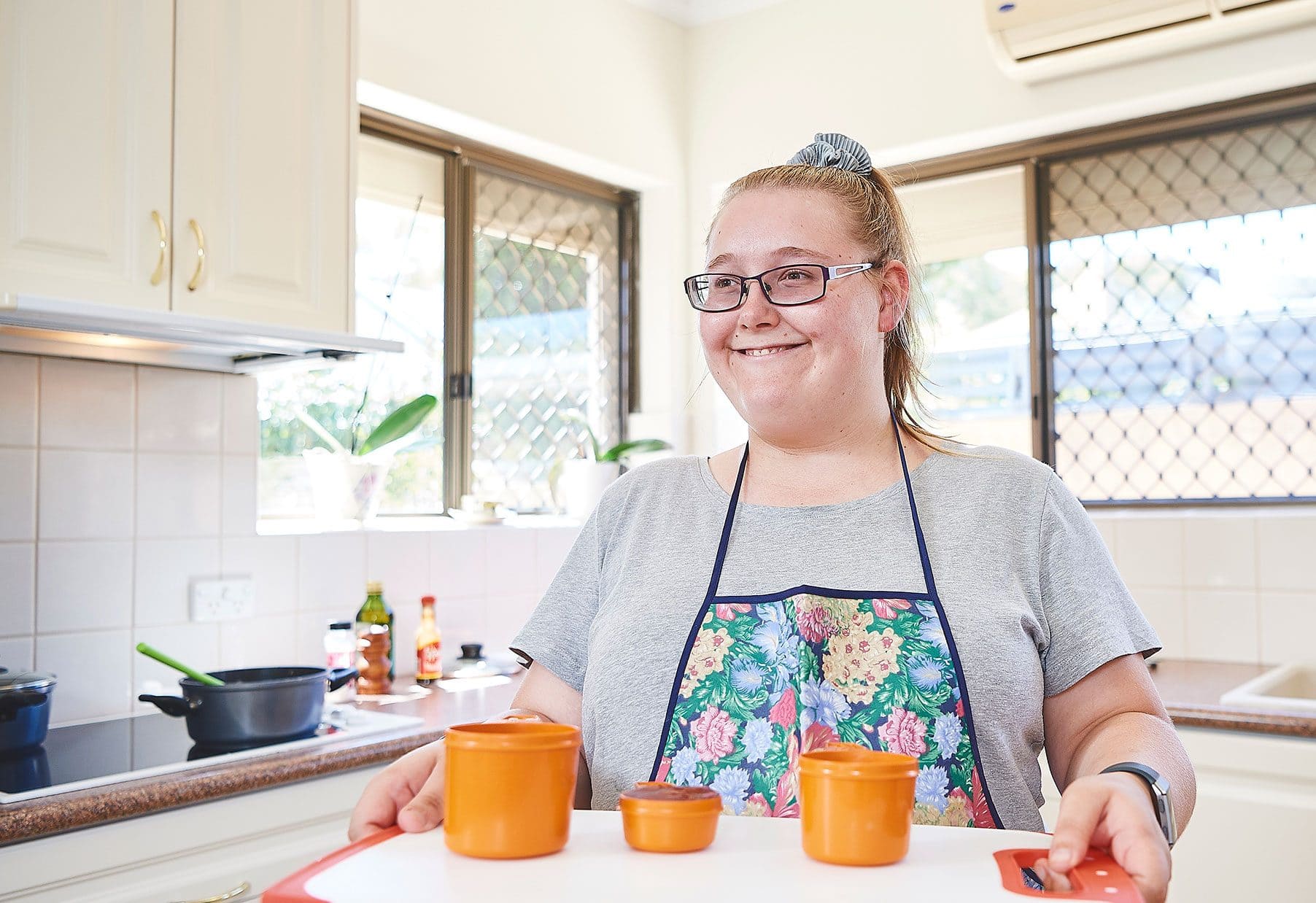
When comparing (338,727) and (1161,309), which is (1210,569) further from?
(338,727)

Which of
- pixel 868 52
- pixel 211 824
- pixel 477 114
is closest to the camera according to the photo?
pixel 211 824

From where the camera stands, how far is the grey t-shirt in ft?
3.44

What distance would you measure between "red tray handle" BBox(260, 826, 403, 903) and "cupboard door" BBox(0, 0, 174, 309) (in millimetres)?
1165

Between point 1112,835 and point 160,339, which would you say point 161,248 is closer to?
point 160,339

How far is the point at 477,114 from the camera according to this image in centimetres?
275

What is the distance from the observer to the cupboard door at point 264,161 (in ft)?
6.00

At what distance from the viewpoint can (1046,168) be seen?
2926 millimetres

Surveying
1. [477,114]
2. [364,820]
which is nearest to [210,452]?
[477,114]

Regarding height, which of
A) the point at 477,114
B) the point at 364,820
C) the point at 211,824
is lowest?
the point at 211,824

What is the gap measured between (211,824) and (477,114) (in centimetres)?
180

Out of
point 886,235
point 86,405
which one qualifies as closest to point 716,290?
point 886,235

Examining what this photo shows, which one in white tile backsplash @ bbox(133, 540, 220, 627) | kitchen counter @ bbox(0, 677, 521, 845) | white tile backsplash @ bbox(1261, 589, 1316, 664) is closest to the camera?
kitchen counter @ bbox(0, 677, 521, 845)

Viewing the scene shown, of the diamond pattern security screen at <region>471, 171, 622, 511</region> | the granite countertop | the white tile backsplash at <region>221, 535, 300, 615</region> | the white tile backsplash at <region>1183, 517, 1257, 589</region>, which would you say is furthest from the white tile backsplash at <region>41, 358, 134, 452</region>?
Result: the white tile backsplash at <region>1183, 517, 1257, 589</region>

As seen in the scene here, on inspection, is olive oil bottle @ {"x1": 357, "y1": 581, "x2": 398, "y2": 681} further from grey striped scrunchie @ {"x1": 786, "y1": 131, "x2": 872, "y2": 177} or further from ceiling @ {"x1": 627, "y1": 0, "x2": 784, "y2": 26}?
ceiling @ {"x1": 627, "y1": 0, "x2": 784, "y2": 26}
